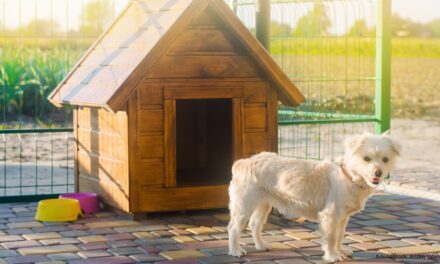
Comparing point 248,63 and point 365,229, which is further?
point 248,63

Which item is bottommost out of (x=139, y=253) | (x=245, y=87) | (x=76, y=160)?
(x=139, y=253)

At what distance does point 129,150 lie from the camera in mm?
6836

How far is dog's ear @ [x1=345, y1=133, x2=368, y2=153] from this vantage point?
5387 mm

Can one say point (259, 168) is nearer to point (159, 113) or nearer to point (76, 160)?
point (159, 113)

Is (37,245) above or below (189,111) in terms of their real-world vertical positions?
below

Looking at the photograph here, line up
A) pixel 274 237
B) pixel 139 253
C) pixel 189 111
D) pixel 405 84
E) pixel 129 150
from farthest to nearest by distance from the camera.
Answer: pixel 405 84 < pixel 189 111 < pixel 129 150 < pixel 274 237 < pixel 139 253

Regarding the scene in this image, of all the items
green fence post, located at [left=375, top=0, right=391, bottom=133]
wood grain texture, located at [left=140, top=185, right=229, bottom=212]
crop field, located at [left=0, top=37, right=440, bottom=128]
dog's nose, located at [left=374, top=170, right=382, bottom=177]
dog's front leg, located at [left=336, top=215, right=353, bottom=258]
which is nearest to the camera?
dog's nose, located at [left=374, top=170, right=382, bottom=177]

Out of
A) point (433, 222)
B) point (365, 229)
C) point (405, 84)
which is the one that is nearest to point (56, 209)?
point (365, 229)

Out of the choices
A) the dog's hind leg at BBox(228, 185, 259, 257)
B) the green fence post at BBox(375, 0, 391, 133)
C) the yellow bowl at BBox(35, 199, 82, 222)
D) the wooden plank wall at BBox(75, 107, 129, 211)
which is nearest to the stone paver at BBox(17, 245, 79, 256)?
the yellow bowl at BBox(35, 199, 82, 222)

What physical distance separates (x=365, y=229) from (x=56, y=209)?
2443mm

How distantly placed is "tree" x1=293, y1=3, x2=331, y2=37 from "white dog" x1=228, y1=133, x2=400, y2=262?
371cm

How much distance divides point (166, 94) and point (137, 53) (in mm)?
406

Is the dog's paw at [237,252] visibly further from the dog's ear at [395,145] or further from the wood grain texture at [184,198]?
the wood grain texture at [184,198]

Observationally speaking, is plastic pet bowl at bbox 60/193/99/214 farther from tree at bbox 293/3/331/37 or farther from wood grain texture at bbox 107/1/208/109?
tree at bbox 293/3/331/37
